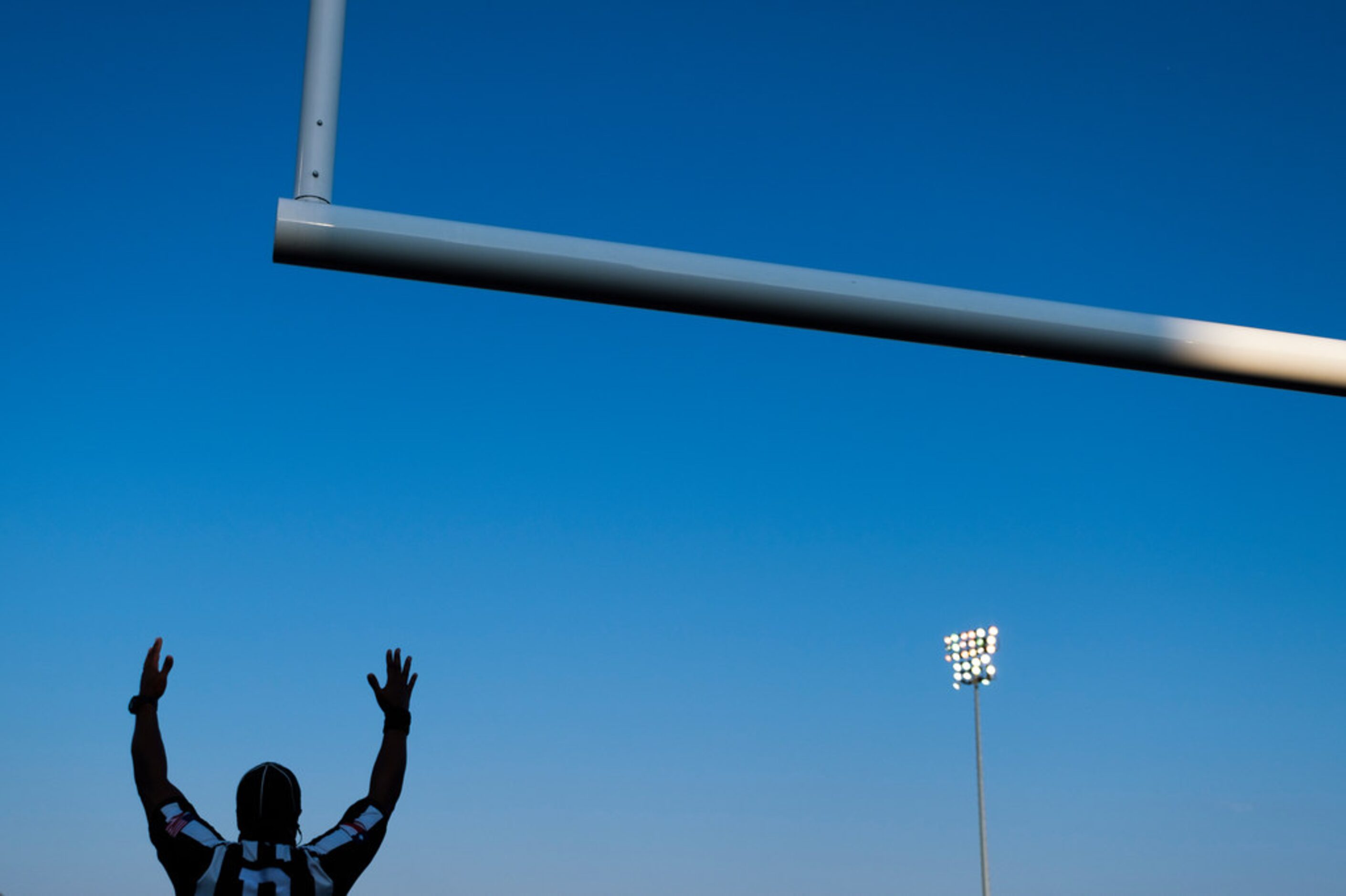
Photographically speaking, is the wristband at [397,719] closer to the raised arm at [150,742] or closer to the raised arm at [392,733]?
the raised arm at [392,733]

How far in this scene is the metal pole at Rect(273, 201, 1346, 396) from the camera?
3553mm

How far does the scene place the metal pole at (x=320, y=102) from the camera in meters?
3.69

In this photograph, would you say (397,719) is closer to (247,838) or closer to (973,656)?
(247,838)

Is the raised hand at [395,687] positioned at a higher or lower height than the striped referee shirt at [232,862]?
higher

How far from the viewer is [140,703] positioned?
3148 mm

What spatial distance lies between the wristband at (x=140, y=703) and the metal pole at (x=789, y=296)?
3.67 ft

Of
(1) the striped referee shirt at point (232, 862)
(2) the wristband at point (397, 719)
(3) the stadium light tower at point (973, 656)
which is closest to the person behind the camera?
(1) the striped referee shirt at point (232, 862)

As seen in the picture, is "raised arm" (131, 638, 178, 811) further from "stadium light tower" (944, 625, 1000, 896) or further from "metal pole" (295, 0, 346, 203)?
"stadium light tower" (944, 625, 1000, 896)

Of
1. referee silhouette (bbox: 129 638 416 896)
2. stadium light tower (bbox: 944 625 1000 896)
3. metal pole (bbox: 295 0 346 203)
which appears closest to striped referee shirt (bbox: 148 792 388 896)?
referee silhouette (bbox: 129 638 416 896)

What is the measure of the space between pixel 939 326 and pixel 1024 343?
0.86 feet

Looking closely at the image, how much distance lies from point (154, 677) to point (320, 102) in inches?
61.8

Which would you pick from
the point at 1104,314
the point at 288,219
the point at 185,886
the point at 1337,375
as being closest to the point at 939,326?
the point at 1104,314

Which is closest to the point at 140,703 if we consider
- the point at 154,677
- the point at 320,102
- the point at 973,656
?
the point at 154,677

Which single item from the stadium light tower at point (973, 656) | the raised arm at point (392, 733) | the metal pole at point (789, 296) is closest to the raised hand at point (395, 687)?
the raised arm at point (392, 733)
